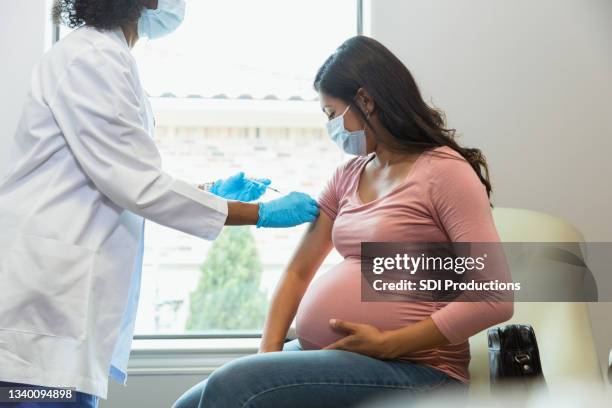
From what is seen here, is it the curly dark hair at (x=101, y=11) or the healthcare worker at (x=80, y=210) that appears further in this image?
the curly dark hair at (x=101, y=11)

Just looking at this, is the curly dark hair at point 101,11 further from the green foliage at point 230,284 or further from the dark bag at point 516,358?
the green foliage at point 230,284

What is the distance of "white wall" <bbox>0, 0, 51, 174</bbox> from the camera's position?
2.22 meters

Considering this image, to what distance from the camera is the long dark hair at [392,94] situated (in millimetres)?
1553

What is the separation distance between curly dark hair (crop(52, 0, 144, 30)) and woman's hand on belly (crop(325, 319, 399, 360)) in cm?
87

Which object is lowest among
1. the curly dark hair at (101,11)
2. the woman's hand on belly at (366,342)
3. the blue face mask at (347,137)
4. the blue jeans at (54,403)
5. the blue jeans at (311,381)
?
the blue jeans at (54,403)

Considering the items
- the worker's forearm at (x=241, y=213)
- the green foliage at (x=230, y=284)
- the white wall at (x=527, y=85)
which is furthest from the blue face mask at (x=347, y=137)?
the green foliage at (x=230, y=284)

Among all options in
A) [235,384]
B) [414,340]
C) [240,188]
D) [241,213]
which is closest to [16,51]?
[240,188]

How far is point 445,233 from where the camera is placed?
4.79 ft

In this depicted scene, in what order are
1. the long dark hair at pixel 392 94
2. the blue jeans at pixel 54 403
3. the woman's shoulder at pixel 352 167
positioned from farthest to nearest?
1. the woman's shoulder at pixel 352 167
2. the long dark hair at pixel 392 94
3. the blue jeans at pixel 54 403

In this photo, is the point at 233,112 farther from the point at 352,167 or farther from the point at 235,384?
the point at 235,384

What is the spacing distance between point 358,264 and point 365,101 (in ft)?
1.29

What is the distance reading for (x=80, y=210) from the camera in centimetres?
140

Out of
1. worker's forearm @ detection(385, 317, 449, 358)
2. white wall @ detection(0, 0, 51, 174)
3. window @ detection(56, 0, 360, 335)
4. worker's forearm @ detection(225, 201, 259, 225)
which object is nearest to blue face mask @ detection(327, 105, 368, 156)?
worker's forearm @ detection(225, 201, 259, 225)

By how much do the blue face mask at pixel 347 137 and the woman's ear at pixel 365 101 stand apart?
0.11 ft
